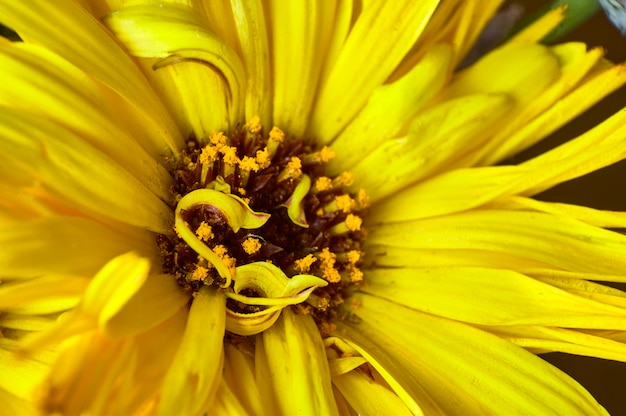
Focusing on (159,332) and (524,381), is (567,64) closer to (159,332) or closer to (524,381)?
(524,381)

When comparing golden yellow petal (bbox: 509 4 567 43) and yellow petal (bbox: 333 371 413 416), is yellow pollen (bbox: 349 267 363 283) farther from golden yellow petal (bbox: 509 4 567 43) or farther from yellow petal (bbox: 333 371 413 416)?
golden yellow petal (bbox: 509 4 567 43)

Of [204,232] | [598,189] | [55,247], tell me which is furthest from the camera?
[598,189]

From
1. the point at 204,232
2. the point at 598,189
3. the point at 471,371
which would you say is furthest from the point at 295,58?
the point at 598,189

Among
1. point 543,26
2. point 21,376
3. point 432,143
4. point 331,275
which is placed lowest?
point 21,376

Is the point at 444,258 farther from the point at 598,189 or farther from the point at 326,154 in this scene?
the point at 598,189

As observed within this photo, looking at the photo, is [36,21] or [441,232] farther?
[441,232]

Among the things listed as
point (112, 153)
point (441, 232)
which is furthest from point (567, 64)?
point (112, 153)

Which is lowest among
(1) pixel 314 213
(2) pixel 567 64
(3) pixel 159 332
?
(3) pixel 159 332

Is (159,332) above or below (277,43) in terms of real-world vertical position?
below
